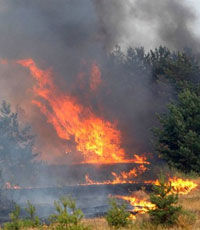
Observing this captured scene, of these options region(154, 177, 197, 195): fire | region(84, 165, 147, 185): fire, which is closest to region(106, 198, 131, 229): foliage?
region(154, 177, 197, 195): fire

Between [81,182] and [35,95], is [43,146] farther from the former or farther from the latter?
[81,182]

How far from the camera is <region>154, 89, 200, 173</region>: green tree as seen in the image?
91.9 ft

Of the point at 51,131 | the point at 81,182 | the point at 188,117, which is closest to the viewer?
the point at 188,117

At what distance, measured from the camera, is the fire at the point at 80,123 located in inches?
1962

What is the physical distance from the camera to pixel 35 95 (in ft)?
190

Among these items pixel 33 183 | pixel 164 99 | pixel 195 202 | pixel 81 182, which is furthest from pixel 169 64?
pixel 195 202

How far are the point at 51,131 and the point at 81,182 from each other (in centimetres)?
1397

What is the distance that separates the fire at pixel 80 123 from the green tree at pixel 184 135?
17033 mm

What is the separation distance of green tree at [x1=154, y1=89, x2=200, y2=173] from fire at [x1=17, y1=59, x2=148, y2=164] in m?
17.0

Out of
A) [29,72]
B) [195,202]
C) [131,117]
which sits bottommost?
[195,202]

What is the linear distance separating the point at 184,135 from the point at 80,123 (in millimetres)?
26223

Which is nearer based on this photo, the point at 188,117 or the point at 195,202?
the point at 195,202

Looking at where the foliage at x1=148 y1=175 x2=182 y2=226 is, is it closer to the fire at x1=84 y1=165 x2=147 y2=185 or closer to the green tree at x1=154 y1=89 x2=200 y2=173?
the green tree at x1=154 y1=89 x2=200 y2=173

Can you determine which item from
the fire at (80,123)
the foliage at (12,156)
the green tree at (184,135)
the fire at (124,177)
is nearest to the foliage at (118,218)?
the green tree at (184,135)
